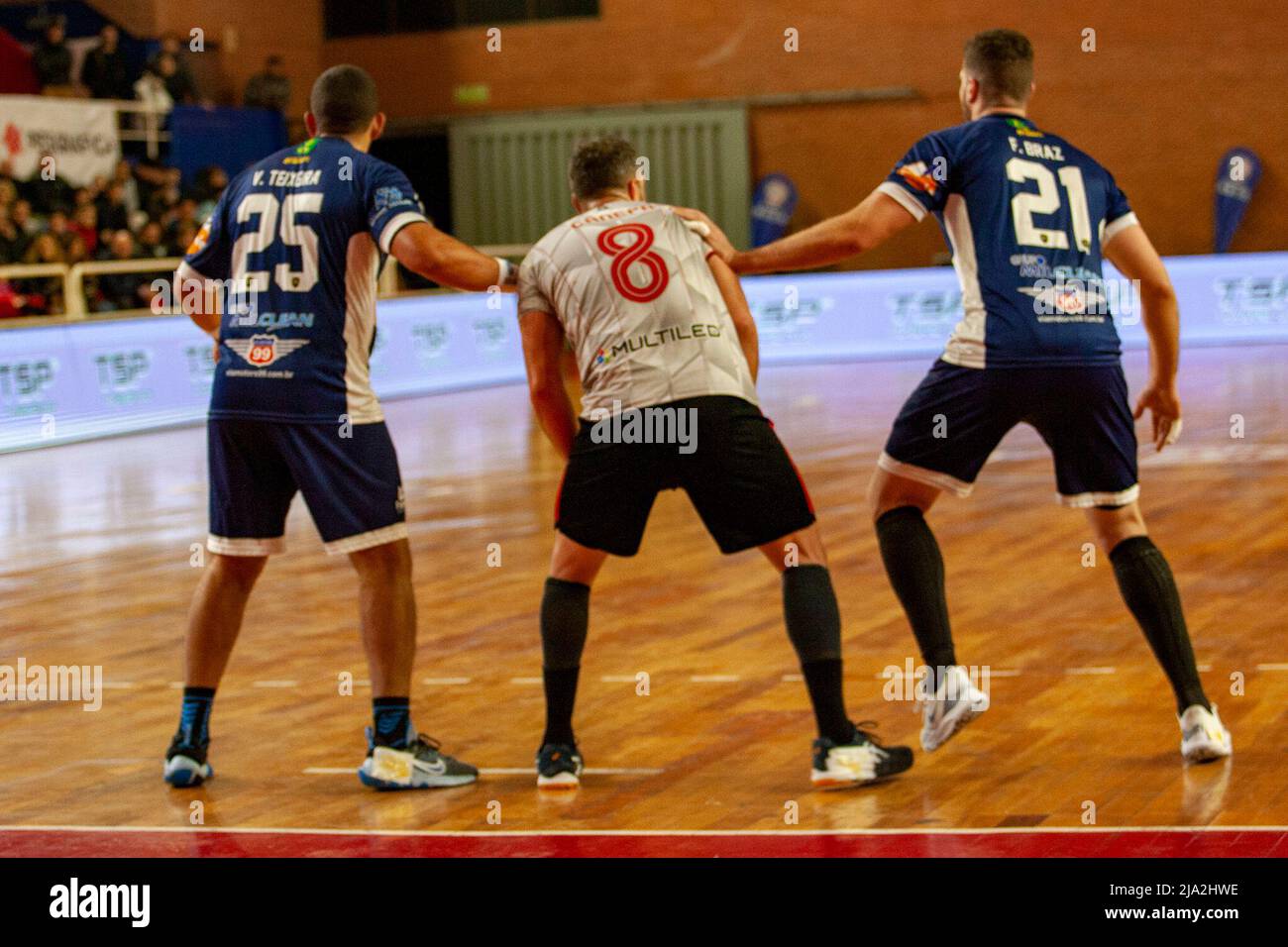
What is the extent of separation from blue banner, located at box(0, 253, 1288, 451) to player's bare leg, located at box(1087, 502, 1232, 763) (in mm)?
10463

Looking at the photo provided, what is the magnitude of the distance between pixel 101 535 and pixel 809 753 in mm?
5648

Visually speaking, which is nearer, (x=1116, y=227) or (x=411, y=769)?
(x=411, y=769)

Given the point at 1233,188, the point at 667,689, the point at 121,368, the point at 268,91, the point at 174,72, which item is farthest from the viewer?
the point at 1233,188

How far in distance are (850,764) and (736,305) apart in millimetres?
1239

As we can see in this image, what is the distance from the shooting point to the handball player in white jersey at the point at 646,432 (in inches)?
171

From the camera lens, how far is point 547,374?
4473 millimetres

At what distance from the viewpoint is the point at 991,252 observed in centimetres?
456

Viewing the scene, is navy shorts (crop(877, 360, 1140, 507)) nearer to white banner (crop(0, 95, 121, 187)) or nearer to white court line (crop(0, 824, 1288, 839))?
white court line (crop(0, 824, 1288, 839))

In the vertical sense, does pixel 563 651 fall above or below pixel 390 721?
above

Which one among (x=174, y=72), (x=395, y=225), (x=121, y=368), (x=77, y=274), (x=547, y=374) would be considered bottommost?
(x=121, y=368)

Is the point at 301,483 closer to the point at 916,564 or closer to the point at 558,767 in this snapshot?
the point at 558,767

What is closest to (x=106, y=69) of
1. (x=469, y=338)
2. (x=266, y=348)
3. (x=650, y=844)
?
(x=469, y=338)

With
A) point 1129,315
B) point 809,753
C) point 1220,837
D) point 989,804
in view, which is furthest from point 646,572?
point 1129,315

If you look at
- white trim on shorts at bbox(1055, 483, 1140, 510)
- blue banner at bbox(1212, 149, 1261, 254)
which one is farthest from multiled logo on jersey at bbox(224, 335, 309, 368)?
blue banner at bbox(1212, 149, 1261, 254)
